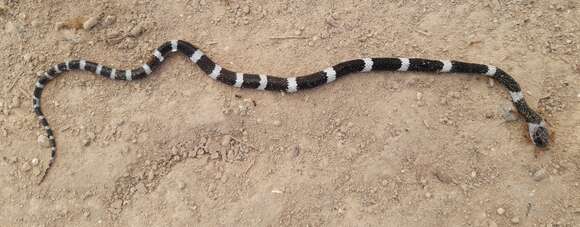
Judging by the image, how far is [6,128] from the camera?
16.0ft

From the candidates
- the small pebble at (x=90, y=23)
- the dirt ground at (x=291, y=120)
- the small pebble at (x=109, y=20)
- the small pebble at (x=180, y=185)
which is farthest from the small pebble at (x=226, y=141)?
the small pebble at (x=90, y=23)

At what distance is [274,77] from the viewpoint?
16.3ft

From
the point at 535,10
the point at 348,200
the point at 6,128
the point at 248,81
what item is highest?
the point at 535,10

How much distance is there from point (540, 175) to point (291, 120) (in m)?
2.85

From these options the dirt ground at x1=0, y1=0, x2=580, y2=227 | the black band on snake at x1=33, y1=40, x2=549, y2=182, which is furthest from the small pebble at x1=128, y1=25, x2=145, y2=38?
the black band on snake at x1=33, y1=40, x2=549, y2=182

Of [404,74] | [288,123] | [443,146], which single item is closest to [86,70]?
[288,123]

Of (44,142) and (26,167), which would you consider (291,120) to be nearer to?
(44,142)

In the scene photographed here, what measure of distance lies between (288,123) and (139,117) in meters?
1.82

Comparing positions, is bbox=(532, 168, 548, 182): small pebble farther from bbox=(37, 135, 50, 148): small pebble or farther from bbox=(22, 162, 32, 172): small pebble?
bbox=(22, 162, 32, 172): small pebble

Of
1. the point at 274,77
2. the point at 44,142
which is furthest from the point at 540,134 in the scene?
the point at 44,142

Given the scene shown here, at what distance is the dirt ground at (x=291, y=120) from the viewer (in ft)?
14.4

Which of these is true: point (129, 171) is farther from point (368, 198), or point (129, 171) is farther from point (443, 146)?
point (443, 146)

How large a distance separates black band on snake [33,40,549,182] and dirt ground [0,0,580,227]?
11cm

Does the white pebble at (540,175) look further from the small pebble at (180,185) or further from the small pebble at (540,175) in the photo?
the small pebble at (180,185)
